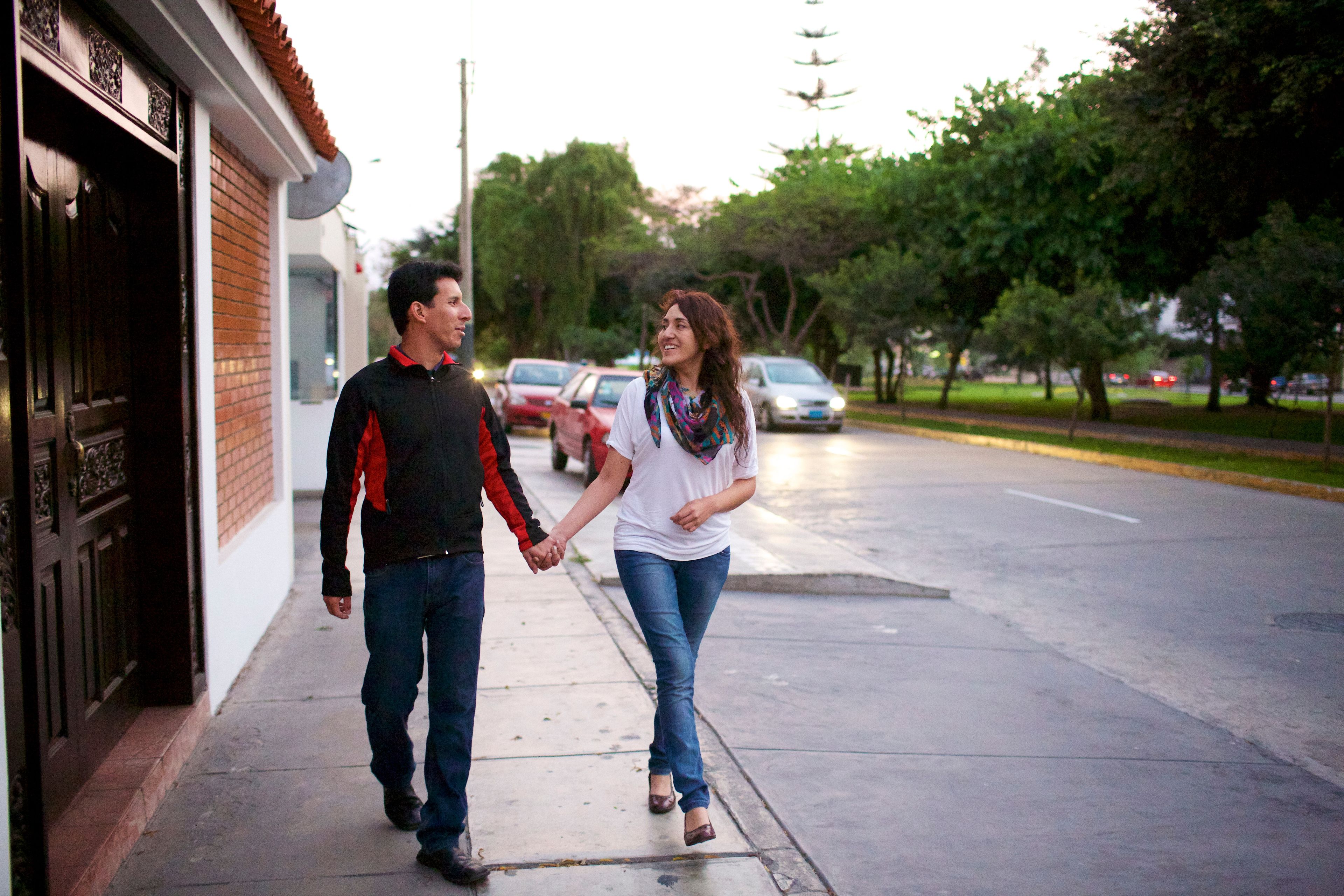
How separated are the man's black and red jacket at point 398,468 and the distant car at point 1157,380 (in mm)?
81980

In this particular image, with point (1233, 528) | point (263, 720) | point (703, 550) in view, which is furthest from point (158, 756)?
point (1233, 528)

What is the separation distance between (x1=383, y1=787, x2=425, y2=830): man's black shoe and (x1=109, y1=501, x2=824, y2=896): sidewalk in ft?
0.17

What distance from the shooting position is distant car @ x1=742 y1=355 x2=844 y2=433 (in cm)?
2456

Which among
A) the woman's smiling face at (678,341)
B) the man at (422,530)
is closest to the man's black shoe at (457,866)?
the man at (422,530)

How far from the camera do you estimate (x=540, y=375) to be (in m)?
24.7

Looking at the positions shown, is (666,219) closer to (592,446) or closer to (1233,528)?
(592,446)

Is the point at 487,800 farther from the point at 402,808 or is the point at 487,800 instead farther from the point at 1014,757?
the point at 1014,757

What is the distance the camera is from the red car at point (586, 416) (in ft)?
46.3

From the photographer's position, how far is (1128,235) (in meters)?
25.9

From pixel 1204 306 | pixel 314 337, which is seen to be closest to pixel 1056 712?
pixel 314 337

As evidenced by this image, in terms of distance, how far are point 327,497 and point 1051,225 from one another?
25.7 metres

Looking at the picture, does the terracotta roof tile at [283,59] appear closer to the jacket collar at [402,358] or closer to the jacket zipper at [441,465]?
the jacket collar at [402,358]

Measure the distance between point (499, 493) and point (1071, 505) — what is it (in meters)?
10.3

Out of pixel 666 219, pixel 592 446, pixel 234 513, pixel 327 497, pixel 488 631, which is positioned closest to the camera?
pixel 327 497
